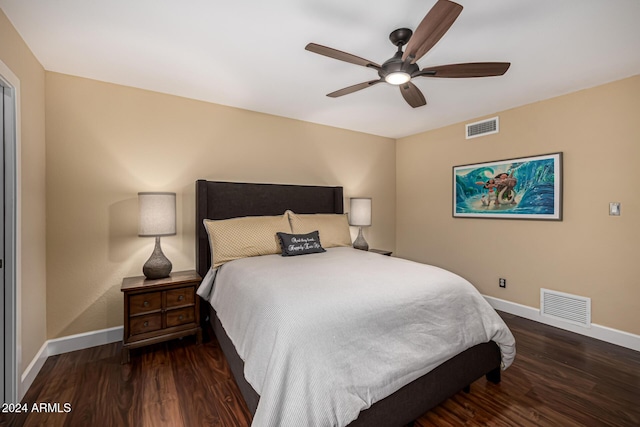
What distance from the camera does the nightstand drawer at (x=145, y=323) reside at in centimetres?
230

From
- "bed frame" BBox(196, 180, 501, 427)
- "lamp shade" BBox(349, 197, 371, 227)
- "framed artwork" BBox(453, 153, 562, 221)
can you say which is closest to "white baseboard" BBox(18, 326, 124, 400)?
"bed frame" BBox(196, 180, 501, 427)

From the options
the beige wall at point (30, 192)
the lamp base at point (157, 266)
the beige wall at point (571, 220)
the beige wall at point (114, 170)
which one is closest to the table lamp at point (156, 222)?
the lamp base at point (157, 266)

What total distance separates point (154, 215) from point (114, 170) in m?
0.67

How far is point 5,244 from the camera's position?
68.9 inches

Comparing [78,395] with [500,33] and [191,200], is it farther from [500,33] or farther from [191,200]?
[500,33]

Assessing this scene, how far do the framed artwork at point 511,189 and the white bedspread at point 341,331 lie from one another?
1856 mm

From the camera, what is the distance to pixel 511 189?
328 cm

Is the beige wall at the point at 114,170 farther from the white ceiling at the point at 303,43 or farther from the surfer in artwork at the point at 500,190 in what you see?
the surfer in artwork at the point at 500,190

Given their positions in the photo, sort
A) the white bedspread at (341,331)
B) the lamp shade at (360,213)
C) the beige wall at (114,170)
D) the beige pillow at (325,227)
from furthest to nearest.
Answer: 1. the lamp shade at (360,213)
2. the beige pillow at (325,227)
3. the beige wall at (114,170)
4. the white bedspread at (341,331)

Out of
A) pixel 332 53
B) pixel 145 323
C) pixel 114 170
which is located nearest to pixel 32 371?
pixel 145 323

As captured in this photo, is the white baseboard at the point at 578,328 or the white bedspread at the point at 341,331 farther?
the white baseboard at the point at 578,328

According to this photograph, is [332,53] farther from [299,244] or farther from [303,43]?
[299,244]

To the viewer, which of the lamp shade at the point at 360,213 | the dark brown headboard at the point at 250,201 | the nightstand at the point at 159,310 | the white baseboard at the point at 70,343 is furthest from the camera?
the lamp shade at the point at 360,213

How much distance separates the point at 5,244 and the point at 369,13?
2.70 meters
